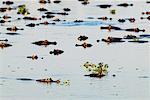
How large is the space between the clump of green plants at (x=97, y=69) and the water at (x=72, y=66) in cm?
20

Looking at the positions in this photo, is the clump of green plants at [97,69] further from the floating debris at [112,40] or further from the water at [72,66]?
the floating debris at [112,40]

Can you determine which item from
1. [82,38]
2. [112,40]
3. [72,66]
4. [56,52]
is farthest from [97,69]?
[82,38]

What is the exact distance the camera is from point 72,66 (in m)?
25.3

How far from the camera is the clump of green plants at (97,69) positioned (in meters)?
23.9

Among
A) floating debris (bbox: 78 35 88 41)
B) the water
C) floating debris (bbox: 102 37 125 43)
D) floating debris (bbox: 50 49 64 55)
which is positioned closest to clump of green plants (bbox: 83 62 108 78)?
the water

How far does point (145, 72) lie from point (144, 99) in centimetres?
403

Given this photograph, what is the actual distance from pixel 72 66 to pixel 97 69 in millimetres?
1616

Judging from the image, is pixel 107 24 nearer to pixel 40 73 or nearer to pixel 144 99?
pixel 40 73

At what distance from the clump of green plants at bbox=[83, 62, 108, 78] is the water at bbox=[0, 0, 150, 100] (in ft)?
0.67

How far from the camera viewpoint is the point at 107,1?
55.2 meters

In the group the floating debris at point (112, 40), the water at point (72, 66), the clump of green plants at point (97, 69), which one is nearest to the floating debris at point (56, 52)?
the water at point (72, 66)

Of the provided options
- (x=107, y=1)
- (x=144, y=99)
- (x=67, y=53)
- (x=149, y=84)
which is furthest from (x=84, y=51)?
(x=107, y=1)

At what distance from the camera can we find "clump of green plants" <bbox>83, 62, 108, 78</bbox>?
23.9 m

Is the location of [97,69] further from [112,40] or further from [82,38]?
[82,38]
